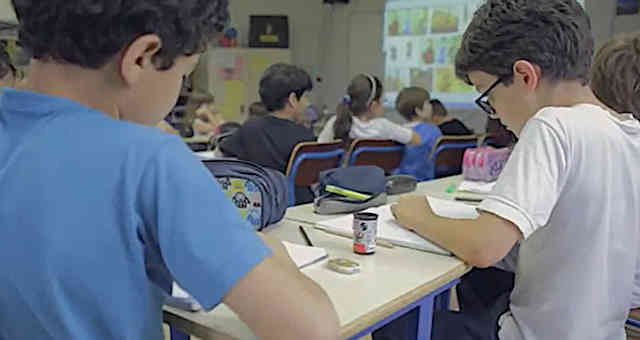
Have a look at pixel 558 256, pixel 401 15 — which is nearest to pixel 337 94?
pixel 401 15

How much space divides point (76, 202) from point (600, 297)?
0.95 m

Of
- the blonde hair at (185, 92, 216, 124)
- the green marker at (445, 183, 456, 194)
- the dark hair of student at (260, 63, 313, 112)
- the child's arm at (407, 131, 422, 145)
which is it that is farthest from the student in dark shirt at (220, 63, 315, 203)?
the blonde hair at (185, 92, 216, 124)

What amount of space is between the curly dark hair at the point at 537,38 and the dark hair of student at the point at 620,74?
0.36 m

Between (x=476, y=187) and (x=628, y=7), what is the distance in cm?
392

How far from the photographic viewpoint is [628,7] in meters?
4.71

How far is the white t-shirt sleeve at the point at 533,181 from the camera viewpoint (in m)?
0.92

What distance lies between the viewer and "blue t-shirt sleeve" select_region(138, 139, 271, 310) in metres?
0.55

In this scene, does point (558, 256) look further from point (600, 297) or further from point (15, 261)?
point (15, 261)

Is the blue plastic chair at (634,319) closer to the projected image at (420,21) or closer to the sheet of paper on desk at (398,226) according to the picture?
the sheet of paper on desk at (398,226)

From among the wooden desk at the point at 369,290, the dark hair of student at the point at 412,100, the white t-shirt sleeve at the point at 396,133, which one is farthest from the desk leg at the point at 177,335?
the dark hair of student at the point at 412,100

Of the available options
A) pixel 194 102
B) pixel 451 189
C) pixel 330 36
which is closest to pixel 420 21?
pixel 330 36

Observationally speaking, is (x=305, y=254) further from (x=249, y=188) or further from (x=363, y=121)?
(x=363, y=121)

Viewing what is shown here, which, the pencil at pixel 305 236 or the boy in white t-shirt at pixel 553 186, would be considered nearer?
the boy in white t-shirt at pixel 553 186

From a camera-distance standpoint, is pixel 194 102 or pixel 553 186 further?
pixel 194 102
